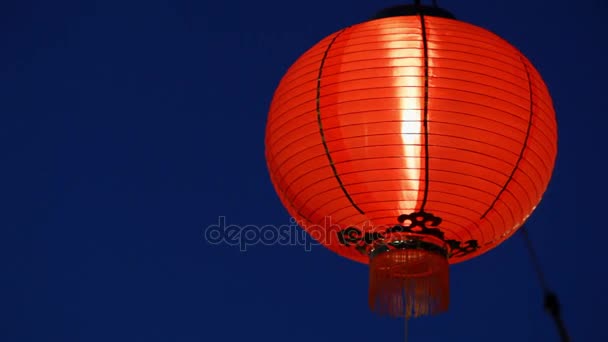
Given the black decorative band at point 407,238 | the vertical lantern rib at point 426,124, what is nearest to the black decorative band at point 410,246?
the black decorative band at point 407,238

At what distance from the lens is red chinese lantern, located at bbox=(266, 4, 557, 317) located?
94.0 inches

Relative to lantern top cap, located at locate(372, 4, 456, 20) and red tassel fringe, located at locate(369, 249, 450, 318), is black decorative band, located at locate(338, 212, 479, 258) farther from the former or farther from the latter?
lantern top cap, located at locate(372, 4, 456, 20)

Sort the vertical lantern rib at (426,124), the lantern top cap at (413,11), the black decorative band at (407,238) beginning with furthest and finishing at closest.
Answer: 1. the lantern top cap at (413,11)
2. the black decorative band at (407,238)
3. the vertical lantern rib at (426,124)

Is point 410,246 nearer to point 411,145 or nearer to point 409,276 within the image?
point 409,276

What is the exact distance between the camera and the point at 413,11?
8.66ft

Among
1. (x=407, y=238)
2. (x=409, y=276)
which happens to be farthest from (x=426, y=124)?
(x=409, y=276)

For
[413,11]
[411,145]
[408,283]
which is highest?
[413,11]

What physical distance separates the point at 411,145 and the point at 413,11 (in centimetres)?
43

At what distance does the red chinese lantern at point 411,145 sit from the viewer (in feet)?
7.83

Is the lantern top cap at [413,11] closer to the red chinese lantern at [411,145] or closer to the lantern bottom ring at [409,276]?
the red chinese lantern at [411,145]

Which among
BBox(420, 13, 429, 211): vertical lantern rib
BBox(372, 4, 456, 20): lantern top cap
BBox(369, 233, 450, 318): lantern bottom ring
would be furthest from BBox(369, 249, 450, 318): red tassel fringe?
BBox(372, 4, 456, 20): lantern top cap

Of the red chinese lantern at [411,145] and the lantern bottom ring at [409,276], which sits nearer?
the red chinese lantern at [411,145]

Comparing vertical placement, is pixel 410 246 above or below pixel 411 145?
below

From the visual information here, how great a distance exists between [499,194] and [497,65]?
302 mm
